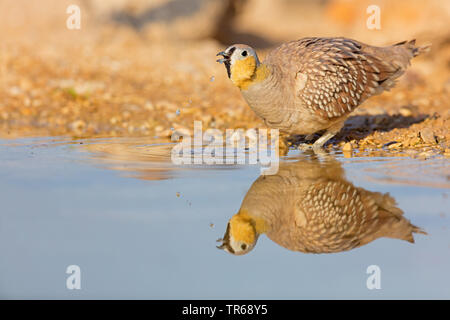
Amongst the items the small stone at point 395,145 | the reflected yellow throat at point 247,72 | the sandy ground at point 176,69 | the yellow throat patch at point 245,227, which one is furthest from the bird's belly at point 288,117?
the yellow throat patch at point 245,227

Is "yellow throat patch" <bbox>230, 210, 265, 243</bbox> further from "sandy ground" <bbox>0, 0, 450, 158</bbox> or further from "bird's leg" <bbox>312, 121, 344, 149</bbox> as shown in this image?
"bird's leg" <bbox>312, 121, 344, 149</bbox>

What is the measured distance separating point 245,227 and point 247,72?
6.54 feet

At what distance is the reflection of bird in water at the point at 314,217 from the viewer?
3.57 metres

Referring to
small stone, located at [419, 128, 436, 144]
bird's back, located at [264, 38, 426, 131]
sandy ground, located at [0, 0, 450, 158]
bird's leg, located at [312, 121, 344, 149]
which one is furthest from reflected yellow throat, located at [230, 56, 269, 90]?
small stone, located at [419, 128, 436, 144]

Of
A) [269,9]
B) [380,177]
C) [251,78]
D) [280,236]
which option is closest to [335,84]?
[251,78]

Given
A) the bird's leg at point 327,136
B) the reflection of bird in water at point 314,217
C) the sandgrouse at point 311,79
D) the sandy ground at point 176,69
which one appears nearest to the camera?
the reflection of bird in water at point 314,217

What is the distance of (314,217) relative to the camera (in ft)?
12.9

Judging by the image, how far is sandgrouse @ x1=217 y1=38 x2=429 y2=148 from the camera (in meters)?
5.53

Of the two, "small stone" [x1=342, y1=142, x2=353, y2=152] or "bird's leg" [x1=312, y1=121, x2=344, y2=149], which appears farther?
"bird's leg" [x1=312, y1=121, x2=344, y2=149]

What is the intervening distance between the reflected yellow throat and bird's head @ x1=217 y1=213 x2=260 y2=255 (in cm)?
180

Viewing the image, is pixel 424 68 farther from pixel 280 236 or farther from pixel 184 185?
pixel 280 236

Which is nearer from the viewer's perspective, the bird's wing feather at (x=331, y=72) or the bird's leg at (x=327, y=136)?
the bird's wing feather at (x=331, y=72)

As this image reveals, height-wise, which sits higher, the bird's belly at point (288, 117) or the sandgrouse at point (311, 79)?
the sandgrouse at point (311, 79)

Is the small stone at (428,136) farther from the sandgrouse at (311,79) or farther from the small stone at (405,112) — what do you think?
the small stone at (405,112)
